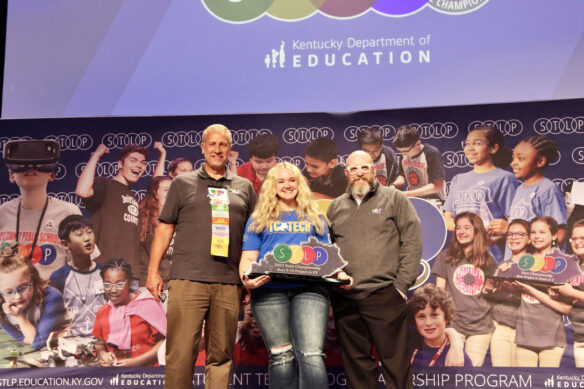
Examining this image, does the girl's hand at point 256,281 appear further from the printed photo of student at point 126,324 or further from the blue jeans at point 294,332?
the printed photo of student at point 126,324

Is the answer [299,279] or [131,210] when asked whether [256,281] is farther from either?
[131,210]

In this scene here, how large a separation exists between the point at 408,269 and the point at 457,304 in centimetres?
Answer: 73

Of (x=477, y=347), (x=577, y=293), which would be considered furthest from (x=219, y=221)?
(x=577, y=293)

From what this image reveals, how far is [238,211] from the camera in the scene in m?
2.95

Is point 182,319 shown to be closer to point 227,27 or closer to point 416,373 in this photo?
point 416,373

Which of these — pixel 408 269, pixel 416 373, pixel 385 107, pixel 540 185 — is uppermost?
pixel 385 107

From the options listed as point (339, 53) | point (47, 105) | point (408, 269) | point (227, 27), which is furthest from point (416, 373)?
point (47, 105)

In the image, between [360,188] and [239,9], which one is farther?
[239,9]

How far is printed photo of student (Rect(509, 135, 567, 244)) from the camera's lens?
134 inches

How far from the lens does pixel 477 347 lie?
3371 mm

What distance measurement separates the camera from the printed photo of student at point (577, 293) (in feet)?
10.7

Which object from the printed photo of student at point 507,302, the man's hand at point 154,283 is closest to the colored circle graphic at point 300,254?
the man's hand at point 154,283

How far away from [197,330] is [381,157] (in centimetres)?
152

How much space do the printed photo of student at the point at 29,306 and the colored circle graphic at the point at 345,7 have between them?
2498 millimetres
